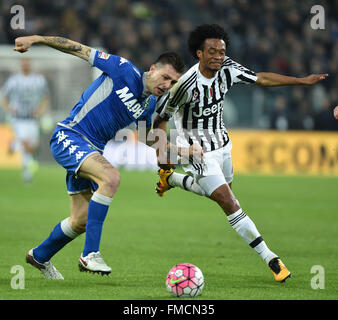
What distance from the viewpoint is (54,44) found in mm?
6430

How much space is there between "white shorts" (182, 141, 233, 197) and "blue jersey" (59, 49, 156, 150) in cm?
95

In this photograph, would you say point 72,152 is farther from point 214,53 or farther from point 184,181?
point 184,181

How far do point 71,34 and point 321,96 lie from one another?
25.0ft

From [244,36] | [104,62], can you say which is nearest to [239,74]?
[104,62]

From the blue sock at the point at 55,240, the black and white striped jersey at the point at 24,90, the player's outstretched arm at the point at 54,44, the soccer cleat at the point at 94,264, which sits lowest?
Answer: the soccer cleat at the point at 94,264

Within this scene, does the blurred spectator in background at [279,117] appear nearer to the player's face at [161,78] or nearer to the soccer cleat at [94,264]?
the player's face at [161,78]

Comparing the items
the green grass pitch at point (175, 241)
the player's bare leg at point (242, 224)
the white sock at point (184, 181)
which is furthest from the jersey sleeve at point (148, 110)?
the white sock at point (184, 181)

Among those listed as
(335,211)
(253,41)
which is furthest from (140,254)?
(253,41)

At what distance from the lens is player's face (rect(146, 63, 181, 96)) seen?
656cm

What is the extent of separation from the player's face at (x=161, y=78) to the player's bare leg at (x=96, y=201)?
79cm

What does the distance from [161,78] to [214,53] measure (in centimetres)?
87

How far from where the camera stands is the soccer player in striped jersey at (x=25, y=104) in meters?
17.1

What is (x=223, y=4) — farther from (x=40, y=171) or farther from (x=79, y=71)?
(x=40, y=171)
